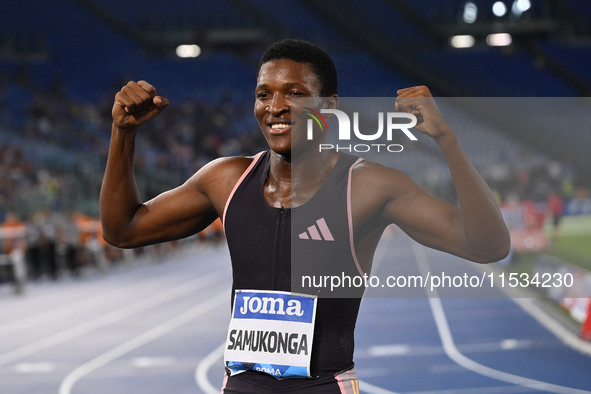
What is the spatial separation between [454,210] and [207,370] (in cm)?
508

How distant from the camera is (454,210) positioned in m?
1.98

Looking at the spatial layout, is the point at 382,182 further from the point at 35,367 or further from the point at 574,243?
the point at 574,243

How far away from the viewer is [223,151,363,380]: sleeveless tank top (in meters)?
2.03

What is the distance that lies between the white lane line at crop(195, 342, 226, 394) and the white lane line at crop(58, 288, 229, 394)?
877 millimetres

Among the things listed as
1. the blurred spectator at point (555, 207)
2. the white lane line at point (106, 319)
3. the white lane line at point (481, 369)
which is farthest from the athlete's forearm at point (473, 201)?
the blurred spectator at point (555, 207)

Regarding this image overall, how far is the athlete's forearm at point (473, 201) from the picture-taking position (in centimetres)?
188

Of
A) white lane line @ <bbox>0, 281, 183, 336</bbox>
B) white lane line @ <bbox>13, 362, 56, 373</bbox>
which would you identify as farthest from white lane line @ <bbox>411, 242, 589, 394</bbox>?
white lane line @ <bbox>0, 281, 183, 336</bbox>

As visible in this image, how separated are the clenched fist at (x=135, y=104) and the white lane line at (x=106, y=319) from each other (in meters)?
5.65

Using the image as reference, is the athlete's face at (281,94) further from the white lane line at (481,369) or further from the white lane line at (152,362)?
the white lane line at (152,362)

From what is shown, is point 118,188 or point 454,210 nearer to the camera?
point 454,210

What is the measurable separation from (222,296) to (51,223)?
3.92 metres

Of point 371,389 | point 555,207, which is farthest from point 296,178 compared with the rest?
→ point 555,207

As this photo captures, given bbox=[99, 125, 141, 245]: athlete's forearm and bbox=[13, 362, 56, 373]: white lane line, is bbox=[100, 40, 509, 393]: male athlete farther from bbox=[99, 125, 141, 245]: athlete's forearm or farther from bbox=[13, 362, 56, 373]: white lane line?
bbox=[13, 362, 56, 373]: white lane line

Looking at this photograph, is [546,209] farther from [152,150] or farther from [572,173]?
[152,150]
